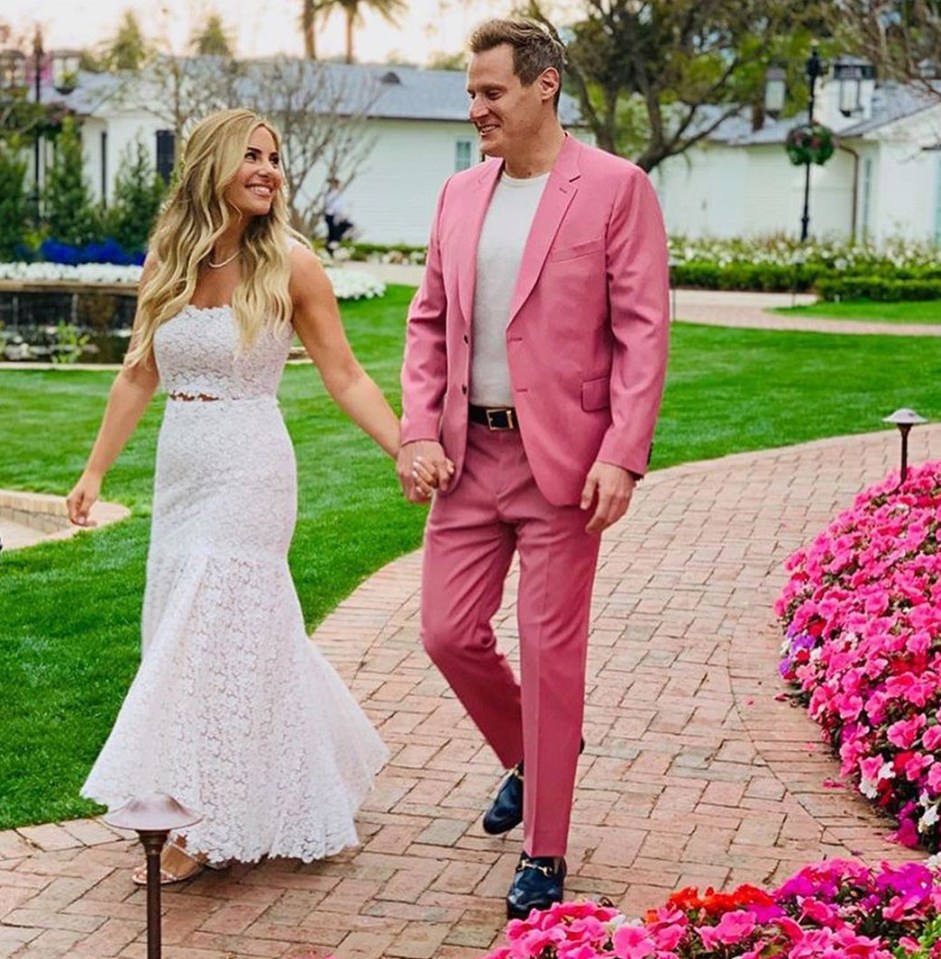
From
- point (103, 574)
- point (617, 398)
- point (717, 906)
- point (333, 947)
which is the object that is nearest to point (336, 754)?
point (333, 947)

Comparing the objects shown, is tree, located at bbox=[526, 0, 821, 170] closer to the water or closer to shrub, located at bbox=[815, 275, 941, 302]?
shrub, located at bbox=[815, 275, 941, 302]

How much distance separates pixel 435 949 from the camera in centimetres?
440

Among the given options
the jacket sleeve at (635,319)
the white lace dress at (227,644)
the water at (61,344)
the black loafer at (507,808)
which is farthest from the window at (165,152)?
the jacket sleeve at (635,319)

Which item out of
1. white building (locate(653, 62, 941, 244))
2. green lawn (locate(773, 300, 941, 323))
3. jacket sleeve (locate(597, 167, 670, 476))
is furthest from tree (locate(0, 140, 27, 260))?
jacket sleeve (locate(597, 167, 670, 476))

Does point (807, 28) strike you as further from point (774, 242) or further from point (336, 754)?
point (336, 754)

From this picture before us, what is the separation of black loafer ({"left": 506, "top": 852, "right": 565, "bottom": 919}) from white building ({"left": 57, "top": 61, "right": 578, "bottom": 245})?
43.8m

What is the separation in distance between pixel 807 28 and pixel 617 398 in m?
31.6

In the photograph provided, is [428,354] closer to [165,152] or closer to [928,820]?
[928,820]

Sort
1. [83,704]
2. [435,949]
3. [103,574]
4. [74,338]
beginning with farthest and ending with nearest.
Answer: [74,338] < [103,574] < [83,704] < [435,949]

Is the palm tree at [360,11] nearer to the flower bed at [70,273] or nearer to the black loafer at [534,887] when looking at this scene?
the flower bed at [70,273]

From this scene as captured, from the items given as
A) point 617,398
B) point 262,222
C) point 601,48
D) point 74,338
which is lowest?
point 74,338

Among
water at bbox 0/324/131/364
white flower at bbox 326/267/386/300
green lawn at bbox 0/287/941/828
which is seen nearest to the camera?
green lawn at bbox 0/287/941/828

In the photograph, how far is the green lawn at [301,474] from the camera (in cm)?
625

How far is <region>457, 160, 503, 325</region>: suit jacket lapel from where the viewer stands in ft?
15.1
